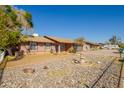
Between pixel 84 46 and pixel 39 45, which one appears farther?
pixel 84 46

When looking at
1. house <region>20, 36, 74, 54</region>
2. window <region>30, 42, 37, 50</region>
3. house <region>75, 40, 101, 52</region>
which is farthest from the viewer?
house <region>75, 40, 101, 52</region>

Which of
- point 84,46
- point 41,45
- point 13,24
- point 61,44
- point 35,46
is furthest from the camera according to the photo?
point 84,46

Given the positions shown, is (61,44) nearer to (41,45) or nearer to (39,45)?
(41,45)

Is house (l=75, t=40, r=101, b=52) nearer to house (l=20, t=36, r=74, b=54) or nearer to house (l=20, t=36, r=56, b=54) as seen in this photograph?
house (l=20, t=36, r=74, b=54)

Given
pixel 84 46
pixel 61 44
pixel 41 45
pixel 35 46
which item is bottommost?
pixel 84 46

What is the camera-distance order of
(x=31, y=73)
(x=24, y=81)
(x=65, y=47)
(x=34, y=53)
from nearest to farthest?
(x=24, y=81) < (x=31, y=73) < (x=34, y=53) < (x=65, y=47)

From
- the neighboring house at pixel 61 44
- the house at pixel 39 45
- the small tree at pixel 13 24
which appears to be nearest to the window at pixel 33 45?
the house at pixel 39 45

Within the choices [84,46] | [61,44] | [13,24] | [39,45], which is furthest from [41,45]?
[84,46]

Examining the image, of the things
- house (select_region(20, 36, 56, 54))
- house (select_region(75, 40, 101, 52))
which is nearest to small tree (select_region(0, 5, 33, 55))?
house (select_region(20, 36, 56, 54))

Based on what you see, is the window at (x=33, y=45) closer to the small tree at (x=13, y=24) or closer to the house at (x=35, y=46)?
the house at (x=35, y=46)
